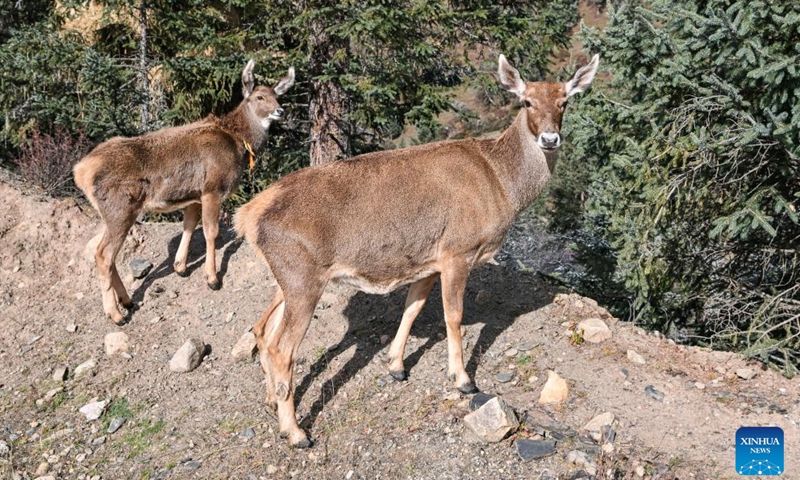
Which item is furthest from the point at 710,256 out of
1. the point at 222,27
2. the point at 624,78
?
the point at 222,27

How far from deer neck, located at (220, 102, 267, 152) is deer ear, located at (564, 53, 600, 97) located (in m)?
5.31

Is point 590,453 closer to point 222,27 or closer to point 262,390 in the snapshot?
point 262,390

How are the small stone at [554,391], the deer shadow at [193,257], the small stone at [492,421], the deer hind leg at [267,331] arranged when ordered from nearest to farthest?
the small stone at [492,421], the small stone at [554,391], the deer hind leg at [267,331], the deer shadow at [193,257]

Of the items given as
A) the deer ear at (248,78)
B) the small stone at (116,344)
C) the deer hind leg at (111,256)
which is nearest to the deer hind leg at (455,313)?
the small stone at (116,344)

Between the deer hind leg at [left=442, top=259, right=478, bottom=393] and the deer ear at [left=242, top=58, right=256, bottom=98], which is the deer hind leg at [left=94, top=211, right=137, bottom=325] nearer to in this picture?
the deer ear at [left=242, top=58, right=256, bottom=98]

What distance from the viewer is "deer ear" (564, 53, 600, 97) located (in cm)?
768

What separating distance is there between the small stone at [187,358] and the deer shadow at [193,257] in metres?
1.64

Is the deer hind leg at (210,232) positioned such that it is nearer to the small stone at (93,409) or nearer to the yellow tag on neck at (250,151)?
the yellow tag on neck at (250,151)

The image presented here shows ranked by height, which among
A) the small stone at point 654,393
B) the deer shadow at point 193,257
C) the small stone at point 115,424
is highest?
the deer shadow at point 193,257

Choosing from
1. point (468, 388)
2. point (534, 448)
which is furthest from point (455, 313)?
point (534, 448)

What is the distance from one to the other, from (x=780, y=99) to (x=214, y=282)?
7.73 meters

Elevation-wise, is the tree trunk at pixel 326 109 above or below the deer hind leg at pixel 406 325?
above

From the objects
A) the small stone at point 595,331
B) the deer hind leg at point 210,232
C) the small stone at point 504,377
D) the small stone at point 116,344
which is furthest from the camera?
the deer hind leg at point 210,232

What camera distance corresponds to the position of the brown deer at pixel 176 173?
Result: 898 cm
